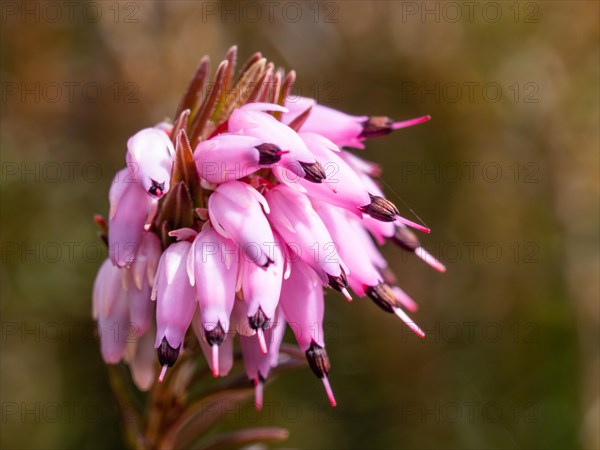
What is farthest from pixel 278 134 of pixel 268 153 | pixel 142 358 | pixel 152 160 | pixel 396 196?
pixel 396 196

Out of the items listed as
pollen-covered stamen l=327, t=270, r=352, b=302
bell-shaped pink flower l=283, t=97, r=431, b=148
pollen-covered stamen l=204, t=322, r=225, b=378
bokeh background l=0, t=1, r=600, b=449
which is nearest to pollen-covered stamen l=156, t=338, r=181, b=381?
pollen-covered stamen l=204, t=322, r=225, b=378

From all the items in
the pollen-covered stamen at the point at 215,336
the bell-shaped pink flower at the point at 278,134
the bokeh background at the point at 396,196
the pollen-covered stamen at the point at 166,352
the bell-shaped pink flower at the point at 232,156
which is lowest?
the bokeh background at the point at 396,196

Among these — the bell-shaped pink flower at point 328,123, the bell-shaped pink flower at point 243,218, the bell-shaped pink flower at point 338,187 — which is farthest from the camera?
the bell-shaped pink flower at point 328,123

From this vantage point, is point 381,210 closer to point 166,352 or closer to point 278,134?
point 278,134

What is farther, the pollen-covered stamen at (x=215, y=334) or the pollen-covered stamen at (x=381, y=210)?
the pollen-covered stamen at (x=381, y=210)

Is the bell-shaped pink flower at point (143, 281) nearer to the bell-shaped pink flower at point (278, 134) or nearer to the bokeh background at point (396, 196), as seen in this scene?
the bell-shaped pink flower at point (278, 134)

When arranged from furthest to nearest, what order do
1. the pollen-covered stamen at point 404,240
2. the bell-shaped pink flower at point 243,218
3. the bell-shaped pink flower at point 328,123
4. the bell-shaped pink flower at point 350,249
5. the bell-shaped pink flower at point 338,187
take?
the pollen-covered stamen at point 404,240 < the bell-shaped pink flower at point 328,123 < the bell-shaped pink flower at point 350,249 < the bell-shaped pink flower at point 338,187 < the bell-shaped pink flower at point 243,218

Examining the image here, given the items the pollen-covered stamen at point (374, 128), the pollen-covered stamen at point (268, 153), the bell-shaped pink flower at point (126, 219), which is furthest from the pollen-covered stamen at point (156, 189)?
the pollen-covered stamen at point (374, 128)

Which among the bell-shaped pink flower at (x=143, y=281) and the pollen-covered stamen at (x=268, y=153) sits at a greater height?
the pollen-covered stamen at (x=268, y=153)

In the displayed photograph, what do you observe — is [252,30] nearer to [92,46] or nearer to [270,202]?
[92,46]
